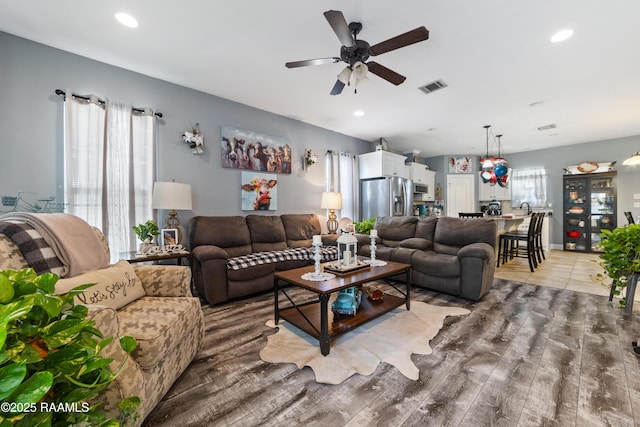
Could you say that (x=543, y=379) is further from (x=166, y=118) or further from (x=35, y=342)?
(x=166, y=118)

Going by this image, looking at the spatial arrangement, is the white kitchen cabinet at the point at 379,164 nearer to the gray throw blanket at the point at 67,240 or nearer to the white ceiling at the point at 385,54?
the white ceiling at the point at 385,54

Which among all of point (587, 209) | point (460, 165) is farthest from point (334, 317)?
point (587, 209)

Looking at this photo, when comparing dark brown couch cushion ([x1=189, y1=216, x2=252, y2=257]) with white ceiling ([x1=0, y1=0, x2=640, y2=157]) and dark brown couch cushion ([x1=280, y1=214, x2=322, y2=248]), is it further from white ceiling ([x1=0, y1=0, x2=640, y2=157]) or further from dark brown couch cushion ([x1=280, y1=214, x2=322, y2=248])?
white ceiling ([x1=0, y1=0, x2=640, y2=157])

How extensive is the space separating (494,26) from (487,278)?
251 centimetres

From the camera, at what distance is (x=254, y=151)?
411 centimetres

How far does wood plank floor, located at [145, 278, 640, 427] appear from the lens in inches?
53.1

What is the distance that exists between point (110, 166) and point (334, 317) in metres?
2.90

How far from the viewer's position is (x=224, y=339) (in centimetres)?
214

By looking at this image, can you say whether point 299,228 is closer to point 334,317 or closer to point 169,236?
point 169,236

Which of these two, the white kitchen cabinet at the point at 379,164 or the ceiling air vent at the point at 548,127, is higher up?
the ceiling air vent at the point at 548,127

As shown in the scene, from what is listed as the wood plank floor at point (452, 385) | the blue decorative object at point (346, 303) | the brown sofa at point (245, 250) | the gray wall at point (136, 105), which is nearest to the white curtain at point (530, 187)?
the wood plank floor at point (452, 385)

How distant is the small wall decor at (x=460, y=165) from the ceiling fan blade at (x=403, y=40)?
631 centimetres

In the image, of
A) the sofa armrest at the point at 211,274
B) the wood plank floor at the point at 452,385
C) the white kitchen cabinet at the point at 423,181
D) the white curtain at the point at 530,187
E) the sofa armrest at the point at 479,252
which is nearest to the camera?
the wood plank floor at the point at 452,385

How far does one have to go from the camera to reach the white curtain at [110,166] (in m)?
2.69
